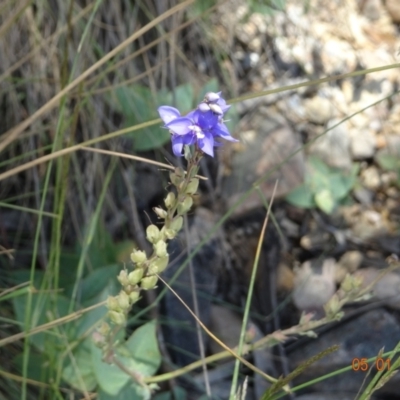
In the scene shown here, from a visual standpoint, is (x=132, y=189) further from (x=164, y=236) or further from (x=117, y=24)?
(x=164, y=236)

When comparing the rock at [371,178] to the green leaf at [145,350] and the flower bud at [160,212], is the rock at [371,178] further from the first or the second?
the flower bud at [160,212]

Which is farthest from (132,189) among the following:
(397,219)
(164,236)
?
(164,236)

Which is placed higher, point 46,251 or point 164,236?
point 164,236

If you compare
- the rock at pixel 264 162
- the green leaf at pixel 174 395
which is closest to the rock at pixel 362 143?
the rock at pixel 264 162

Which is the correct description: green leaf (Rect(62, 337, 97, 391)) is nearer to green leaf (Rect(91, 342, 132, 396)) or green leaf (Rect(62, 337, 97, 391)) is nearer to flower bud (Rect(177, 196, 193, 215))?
green leaf (Rect(91, 342, 132, 396))

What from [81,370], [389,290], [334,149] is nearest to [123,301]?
[81,370]
